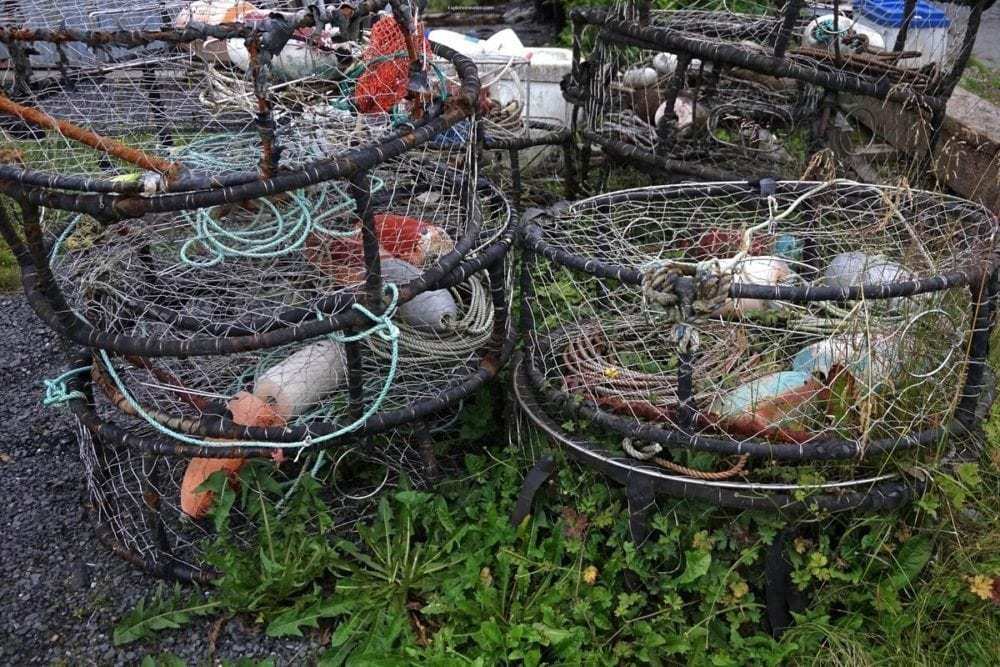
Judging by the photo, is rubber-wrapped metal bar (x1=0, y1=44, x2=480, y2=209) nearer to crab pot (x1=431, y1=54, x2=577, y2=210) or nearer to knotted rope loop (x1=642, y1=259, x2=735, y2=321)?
knotted rope loop (x1=642, y1=259, x2=735, y2=321)

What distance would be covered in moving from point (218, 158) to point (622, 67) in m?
2.62

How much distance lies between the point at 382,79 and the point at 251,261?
2.60ft

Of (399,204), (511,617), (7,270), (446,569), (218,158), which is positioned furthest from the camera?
(7,270)

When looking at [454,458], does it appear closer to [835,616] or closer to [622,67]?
[835,616]

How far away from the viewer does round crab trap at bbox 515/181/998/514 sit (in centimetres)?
224

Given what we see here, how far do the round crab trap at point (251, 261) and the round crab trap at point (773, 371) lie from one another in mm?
339

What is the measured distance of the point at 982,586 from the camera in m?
2.23

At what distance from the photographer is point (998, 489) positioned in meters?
2.51

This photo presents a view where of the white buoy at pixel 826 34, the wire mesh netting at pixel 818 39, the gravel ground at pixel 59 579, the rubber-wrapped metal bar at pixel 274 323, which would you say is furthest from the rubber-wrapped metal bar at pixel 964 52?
the gravel ground at pixel 59 579

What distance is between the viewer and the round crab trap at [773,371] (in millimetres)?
2238

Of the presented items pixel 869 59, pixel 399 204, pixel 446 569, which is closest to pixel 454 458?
pixel 446 569

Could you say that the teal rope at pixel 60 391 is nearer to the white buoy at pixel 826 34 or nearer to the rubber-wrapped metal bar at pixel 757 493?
the rubber-wrapped metal bar at pixel 757 493

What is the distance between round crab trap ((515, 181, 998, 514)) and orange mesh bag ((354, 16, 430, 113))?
0.67 metres

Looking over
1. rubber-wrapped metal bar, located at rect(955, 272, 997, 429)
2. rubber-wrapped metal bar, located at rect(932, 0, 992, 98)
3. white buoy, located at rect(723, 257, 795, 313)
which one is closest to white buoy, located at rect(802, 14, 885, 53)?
rubber-wrapped metal bar, located at rect(932, 0, 992, 98)
